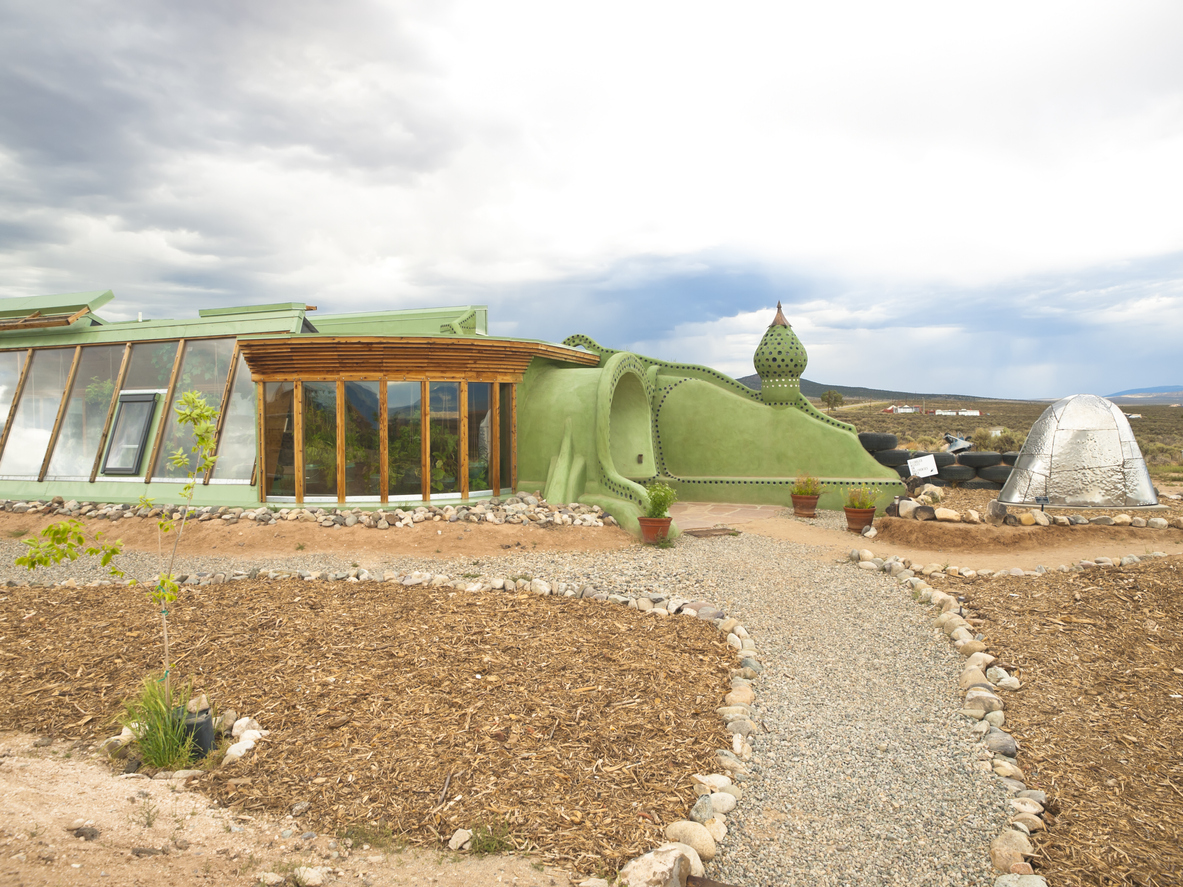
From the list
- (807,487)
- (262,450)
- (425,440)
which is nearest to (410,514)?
(425,440)

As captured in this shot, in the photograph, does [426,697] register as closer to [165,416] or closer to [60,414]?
[165,416]

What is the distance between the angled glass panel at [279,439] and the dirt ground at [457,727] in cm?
365

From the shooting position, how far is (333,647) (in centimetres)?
516

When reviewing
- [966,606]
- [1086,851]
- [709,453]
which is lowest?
[1086,851]

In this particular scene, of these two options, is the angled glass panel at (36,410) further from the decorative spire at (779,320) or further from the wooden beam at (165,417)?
the decorative spire at (779,320)

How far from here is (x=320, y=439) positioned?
10523 millimetres

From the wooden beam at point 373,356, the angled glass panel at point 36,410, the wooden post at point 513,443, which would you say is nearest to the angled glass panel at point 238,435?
the wooden beam at point 373,356

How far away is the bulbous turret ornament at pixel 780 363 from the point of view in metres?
13.5

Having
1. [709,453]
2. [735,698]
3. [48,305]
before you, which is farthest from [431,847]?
[48,305]

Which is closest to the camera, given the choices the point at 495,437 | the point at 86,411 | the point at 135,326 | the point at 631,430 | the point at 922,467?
the point at 495,437

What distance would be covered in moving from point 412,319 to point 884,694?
37.7 ft

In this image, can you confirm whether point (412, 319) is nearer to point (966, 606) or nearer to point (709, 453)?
point (709, 453)

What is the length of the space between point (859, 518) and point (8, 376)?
53.7 feet

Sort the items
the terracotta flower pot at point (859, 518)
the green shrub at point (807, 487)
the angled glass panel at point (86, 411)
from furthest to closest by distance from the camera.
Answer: the angled glass panel at point (86, 411), the green shrub at point (807, 487), the terracotta flower pot at point (859, 518)
